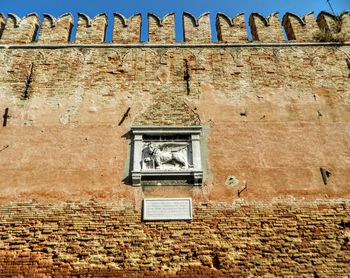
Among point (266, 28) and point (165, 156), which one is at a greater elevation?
point (266, 28)

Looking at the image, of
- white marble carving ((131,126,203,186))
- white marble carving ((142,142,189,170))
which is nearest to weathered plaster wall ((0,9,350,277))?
white marble carving ((131,126,203,186))

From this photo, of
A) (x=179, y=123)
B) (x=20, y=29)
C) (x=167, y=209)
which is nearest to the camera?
(x=167, y=209)

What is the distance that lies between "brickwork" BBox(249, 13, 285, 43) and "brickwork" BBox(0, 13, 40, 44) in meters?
4.39

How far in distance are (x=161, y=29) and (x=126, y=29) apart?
697mm

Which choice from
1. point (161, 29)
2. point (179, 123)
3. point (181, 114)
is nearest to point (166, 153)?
point (179, 123)

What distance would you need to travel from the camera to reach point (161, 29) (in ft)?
24.4

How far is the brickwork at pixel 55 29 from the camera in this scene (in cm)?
722

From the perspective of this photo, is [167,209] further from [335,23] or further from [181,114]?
[335,23]

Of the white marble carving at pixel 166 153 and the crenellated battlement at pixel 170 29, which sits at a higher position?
the crenellated battlement at pixel 170 29

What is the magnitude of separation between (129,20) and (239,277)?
534 centimetres

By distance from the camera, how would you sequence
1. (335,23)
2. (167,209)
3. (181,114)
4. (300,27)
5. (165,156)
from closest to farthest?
(167,209) → (165,156) → (181,114) → (300,27) → (335,23)

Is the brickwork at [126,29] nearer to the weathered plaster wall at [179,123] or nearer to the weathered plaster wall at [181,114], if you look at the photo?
the weathered plaster wall at [179,123]

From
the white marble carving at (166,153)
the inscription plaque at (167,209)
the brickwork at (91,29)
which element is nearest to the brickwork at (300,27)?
the white marble carving at (166,153)

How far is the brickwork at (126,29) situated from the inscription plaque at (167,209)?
343 cm
